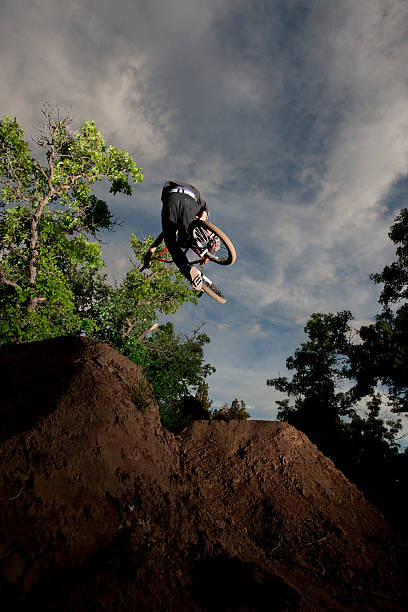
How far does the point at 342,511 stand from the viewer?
5.66 metres

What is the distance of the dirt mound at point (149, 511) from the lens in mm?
2465

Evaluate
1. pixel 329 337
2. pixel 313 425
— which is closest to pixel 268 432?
pixel 329 337

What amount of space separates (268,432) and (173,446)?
2605 mm

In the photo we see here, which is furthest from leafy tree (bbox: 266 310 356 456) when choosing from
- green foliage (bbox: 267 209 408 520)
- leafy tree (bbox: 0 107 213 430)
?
leafy tree (bbox: 0 107 213 430)

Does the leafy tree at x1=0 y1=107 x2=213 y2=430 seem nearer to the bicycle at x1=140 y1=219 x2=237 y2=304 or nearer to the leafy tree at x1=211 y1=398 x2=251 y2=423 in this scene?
the leafy tree at x1=211 y1=398 x2=251 y2=423

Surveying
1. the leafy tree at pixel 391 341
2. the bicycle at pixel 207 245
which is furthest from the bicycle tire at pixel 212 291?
the leafy tree at pixel 391 341

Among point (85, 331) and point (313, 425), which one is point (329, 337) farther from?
point (85, 331)

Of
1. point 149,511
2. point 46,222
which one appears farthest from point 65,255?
point 149,511

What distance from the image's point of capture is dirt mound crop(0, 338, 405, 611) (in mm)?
2465

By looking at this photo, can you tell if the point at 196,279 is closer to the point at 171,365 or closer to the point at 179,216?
the point at 179,216


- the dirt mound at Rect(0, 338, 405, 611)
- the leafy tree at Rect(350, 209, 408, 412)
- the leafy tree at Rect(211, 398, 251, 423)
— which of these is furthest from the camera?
the leafy tree at Rect(211, 398, 251, 423)

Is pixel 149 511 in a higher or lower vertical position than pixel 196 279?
lower

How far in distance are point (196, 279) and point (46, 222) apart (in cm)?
1219

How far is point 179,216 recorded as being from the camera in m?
6.64
